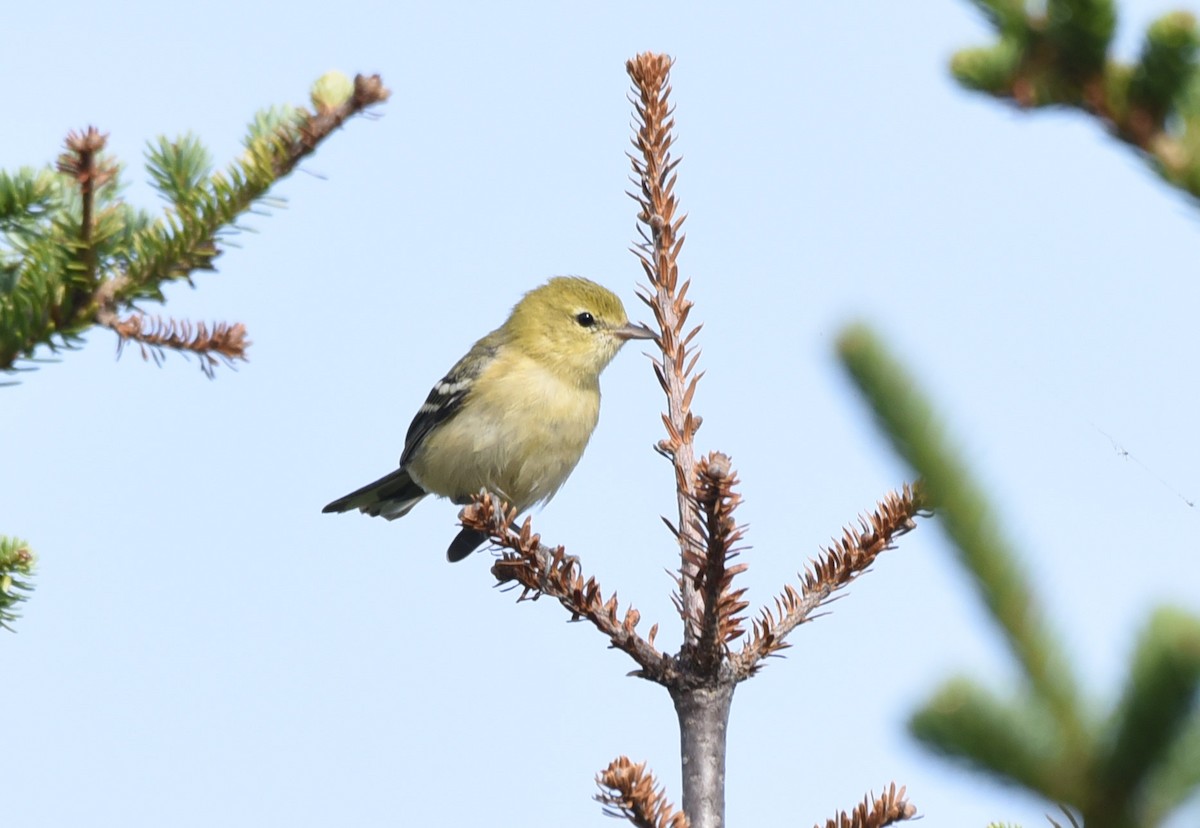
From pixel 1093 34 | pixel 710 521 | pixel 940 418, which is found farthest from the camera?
pixel 710 521

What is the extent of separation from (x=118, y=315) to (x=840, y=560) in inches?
72.1

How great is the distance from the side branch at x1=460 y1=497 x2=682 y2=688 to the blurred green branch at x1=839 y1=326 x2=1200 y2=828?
1559 mm

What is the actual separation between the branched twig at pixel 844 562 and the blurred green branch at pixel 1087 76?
1.51 meters

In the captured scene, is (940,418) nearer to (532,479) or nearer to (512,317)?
(532,479)

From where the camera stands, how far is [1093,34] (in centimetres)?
155

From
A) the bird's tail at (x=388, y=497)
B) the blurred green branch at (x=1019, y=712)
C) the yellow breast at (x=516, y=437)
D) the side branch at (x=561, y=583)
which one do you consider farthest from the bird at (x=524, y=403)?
the blurred green branch at (x=1019, y=712)

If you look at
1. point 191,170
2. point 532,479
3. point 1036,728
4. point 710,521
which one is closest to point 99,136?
point 191,170

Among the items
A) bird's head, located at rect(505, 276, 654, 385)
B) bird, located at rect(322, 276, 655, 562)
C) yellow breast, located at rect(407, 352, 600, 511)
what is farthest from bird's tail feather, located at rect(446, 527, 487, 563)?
bird's head, located at rect(505, 276, 654, 385)

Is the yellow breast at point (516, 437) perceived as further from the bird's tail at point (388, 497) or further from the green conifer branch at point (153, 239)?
the green conifer branch at point (153, 239)

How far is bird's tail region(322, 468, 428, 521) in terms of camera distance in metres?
8.95

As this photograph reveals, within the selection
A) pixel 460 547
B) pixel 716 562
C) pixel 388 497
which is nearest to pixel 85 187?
pixel 716 562

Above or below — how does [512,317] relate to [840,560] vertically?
above

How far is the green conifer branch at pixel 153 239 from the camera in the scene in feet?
8.40

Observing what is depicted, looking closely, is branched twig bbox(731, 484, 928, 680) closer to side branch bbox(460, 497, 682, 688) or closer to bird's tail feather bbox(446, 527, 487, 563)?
side branch bbox(460, 497, 682, 688)
